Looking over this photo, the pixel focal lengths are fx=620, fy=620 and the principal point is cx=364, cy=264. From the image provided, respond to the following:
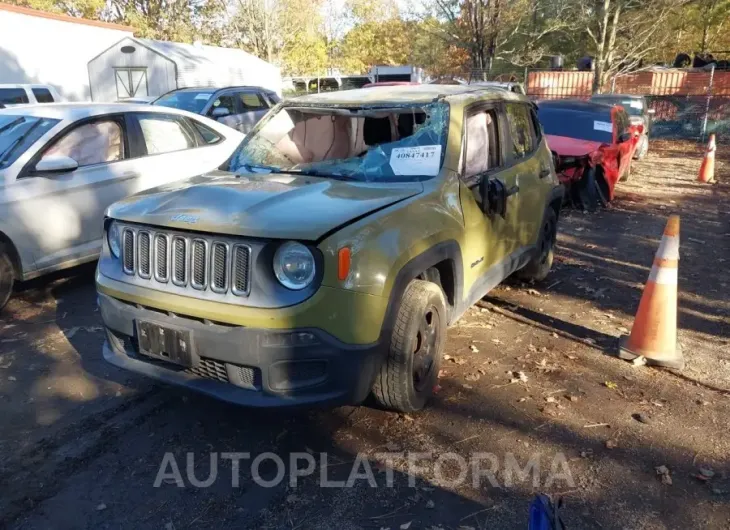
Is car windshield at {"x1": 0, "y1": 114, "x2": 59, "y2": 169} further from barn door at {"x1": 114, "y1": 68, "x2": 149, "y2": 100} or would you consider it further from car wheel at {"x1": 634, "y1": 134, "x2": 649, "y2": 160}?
barn door at {"x1": 114, "y1": 68, "x2": 149, "y2": 100}

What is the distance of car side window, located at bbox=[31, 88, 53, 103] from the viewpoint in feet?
49.8

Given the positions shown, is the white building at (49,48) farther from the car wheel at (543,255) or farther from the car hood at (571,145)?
the car wheel at (543,255)

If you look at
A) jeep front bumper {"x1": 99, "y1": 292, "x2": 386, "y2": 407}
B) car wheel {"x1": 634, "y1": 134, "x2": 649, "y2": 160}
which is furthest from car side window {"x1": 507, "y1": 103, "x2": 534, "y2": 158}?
car wheel {"x1": 634, "y1": 134, "x2": 649, "y2": 160}

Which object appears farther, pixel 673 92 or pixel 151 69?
pixel 151 69

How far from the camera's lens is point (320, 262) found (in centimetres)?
290

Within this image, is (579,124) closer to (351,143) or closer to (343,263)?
(351,143)

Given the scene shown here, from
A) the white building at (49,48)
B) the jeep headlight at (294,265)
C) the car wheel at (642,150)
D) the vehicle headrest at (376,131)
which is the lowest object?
the car wheel at (642,150)

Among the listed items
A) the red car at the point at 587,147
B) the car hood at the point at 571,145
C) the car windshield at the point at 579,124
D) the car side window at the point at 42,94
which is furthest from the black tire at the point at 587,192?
the car side window at the point at 42,94

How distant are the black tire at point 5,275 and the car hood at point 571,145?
728 cm

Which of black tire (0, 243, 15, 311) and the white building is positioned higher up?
the white building

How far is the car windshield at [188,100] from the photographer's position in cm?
1195

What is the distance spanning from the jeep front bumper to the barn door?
2343 cm

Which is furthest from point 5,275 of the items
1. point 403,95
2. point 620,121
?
point 620,121

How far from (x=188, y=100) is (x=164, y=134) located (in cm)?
611
